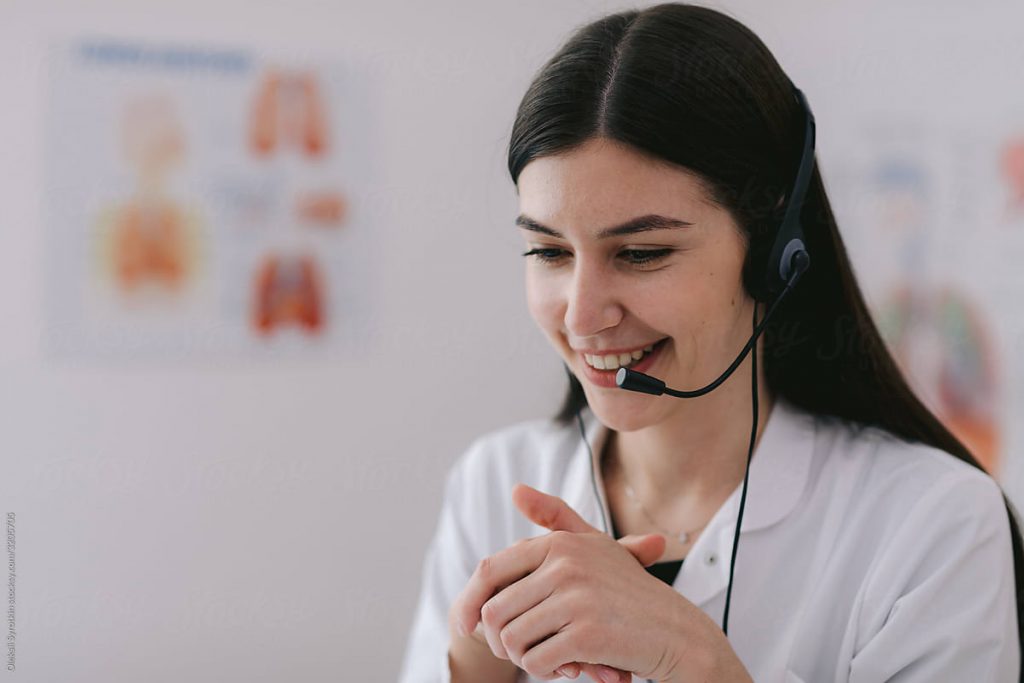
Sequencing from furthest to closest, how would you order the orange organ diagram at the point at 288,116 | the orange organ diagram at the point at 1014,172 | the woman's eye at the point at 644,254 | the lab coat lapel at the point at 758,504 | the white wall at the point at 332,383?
1. the orange organ diagram at the point at 1014,172
2. the orange organ diagram at the point at 288,116
3. the white wall at the point at 332,383
4. the lab coat lapel at the point at 758,504
5. the woman's eye at the point at 644,254

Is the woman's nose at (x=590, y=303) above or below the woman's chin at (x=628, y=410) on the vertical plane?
above

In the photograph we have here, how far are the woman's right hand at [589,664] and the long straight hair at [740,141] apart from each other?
1.10ft

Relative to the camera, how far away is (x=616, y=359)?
1.04 metres

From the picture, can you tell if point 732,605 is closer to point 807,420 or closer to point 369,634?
point 807,420

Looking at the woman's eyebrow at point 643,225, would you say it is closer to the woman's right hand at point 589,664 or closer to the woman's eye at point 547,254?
the woman's eye at point 547,254

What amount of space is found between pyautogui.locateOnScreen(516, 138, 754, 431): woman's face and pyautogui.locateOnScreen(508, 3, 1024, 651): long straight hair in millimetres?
22

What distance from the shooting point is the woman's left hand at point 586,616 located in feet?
2.86

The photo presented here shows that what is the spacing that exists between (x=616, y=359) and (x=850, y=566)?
37cm

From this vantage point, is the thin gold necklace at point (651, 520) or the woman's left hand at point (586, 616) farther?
the thin gold necklace at point (651, 520)

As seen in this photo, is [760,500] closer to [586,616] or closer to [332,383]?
[586,616]

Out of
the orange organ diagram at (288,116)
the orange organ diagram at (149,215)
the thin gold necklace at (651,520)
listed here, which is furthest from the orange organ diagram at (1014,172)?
the orange organ diagram at (149,215)

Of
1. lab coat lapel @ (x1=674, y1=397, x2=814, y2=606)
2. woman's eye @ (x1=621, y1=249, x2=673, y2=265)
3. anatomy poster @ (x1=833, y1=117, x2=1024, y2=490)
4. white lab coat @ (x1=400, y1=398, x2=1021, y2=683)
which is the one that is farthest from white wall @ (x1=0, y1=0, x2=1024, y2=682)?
lab coat lapel @ (x1=674, y1=397, x2=814, y2=606)

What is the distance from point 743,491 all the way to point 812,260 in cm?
31

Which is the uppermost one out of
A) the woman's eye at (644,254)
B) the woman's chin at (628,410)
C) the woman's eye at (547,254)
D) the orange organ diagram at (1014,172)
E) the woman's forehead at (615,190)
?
the orange organ diagram at (1014,172)
